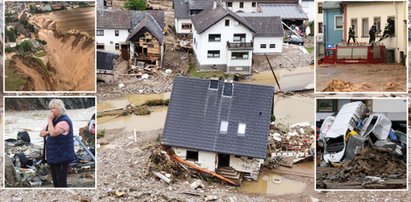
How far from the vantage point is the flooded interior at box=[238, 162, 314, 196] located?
727 cm

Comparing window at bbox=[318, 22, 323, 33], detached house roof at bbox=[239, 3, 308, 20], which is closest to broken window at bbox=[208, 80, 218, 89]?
window at bbox=[318, 22, 323, 33]

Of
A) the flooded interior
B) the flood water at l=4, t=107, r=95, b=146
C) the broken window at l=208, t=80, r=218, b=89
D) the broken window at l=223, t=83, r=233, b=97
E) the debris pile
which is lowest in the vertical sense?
the flooded interior

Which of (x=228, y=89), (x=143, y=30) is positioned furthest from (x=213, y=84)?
(x=143, y=30)

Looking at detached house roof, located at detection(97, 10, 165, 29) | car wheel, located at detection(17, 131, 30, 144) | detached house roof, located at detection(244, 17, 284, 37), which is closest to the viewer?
car wheel, located at detection(17, 131, 30, 144)

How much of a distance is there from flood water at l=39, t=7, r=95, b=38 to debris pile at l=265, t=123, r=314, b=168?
11.7ft

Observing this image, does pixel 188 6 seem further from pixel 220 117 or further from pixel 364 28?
pixel 364 28

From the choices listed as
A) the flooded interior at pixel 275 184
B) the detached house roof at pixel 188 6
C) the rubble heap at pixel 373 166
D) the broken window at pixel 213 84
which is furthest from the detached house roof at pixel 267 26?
the rubble heap at pixel 373 166

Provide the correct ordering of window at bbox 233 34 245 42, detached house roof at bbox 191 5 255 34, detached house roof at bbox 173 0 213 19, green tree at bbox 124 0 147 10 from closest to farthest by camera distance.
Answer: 1. detached house roof at bbox 191 5 255 34
2. window at bbox 233 34 245 42
3. detached house roof at bbox 173 0 213 19
4. green tree at bbox 124 0 147 10

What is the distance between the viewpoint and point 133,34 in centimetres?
1348

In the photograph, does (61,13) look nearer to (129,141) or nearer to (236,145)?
(236,145)

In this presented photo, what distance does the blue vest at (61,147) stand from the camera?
5.04 metres

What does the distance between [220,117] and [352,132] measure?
1739 mm

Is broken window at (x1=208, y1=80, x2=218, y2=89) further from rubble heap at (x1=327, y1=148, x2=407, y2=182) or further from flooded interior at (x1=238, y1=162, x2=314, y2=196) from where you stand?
rubble heap at (x1=327, y1=148, x2=407, y2=182)

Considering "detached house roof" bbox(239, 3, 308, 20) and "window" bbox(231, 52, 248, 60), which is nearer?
"window" bbox(231, 52, 248, 60)
